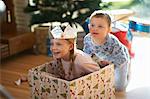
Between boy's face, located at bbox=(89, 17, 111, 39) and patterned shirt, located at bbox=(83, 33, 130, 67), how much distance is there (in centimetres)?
11

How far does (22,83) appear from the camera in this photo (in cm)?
259

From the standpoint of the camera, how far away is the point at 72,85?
176 cm

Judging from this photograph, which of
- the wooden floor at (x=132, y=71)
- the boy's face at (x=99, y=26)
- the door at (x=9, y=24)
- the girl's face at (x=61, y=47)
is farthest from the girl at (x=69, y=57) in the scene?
the door at (x=9, y=24)

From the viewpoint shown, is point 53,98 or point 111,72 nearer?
point 53,98

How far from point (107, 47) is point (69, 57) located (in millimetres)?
471

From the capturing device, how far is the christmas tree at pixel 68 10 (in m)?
3.06

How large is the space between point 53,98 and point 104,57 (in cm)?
60

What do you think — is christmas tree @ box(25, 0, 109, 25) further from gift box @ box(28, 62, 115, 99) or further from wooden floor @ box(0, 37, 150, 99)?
gift box @ box(28, 62, 115, 99)

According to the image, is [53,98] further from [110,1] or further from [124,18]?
[110,1]

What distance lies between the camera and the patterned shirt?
7.54 ft

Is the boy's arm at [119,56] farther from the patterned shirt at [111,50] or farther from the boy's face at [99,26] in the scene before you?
the boy's face at [99,26]

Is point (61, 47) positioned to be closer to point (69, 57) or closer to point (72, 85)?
point (69, 57)

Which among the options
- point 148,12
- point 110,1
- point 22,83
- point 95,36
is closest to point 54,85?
point 95,36

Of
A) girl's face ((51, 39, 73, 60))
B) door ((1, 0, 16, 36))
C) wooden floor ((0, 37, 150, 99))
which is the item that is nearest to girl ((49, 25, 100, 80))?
girl's face ((51, 39, 73, 60))
